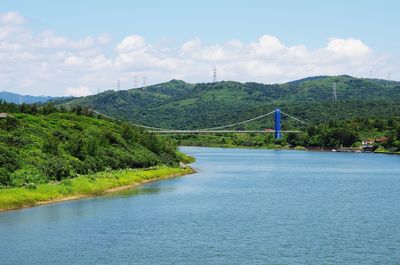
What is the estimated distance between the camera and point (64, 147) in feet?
235

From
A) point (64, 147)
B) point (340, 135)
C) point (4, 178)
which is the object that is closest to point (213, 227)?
point (4, 178)

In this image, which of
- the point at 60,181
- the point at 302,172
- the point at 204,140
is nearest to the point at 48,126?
the point at 60,181

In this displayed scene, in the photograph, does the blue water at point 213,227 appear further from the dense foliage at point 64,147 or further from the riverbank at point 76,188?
the dense foliage at point 64,147

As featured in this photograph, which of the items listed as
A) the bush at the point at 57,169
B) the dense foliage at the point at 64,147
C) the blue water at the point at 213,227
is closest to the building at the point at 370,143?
the dense foliage at the point at 64,147

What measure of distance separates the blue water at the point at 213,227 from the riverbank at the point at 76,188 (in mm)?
1788

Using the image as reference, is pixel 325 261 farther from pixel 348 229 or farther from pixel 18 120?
pixel 18 120

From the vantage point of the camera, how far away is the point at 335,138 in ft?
550

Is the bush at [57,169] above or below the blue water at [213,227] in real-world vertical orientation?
above

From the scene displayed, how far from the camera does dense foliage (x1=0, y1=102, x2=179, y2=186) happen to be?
59.0 meters

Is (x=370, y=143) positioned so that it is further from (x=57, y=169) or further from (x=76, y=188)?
(x=76, y=188)

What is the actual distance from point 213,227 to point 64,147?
34167mm

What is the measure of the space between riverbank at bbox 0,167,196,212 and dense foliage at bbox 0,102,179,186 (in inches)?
66.5

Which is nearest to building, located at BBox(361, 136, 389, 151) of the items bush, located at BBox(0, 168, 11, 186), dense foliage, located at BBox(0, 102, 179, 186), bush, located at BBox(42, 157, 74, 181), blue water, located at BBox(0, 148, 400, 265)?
dense foliage, located at BBox(0, 102, 179, 186)

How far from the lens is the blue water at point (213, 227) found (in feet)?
108
